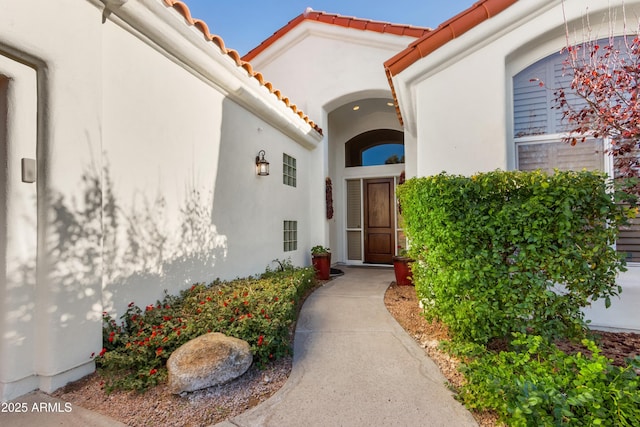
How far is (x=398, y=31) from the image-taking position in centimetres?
730

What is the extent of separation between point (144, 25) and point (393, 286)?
5.51 metres

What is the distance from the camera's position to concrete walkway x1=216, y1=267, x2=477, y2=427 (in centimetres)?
222

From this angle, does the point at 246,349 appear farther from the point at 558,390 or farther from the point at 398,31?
the point at 398,31

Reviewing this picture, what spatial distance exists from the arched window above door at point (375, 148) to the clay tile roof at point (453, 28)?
4884 millimetres

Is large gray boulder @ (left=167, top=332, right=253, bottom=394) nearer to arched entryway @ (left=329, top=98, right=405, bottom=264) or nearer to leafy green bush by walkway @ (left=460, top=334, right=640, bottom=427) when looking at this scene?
leafy green bush by walkway @ (left=460, top=334, right=640, bottom=427)

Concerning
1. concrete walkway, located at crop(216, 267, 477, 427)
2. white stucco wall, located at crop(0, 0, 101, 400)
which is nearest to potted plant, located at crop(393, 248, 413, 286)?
concrete walkway, located at crop(216, 267, 477, 427)

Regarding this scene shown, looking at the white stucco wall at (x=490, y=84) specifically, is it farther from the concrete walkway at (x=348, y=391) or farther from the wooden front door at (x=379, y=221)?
A: the wooden front door at (x=379, y=221)

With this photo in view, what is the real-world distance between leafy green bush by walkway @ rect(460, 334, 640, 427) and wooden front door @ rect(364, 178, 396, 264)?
261 inches

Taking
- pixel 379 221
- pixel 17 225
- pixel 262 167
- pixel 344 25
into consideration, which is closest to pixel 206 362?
A: pixel 17 225

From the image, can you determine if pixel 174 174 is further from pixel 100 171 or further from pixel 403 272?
pixel 403 272

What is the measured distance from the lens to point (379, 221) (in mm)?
9211

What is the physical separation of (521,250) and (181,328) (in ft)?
10.5

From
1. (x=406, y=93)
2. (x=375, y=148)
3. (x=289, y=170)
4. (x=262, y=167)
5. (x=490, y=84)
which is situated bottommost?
(x=262, y=167)

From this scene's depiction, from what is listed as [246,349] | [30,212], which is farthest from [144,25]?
[246,349]
